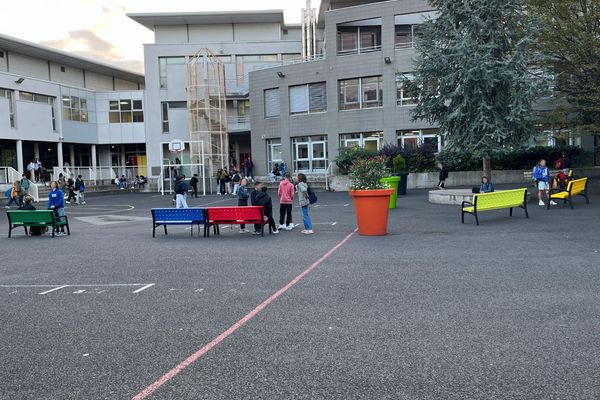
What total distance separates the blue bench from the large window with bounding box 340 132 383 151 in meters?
23.0

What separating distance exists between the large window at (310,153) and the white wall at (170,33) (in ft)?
60.2

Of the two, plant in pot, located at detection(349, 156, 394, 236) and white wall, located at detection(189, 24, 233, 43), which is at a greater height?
white wall, located at detection(189, 24, 233, 43)

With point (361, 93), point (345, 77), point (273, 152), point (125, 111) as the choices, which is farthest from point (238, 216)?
point (125, 111)

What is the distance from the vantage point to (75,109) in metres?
48.0

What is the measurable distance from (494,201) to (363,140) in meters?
22.2

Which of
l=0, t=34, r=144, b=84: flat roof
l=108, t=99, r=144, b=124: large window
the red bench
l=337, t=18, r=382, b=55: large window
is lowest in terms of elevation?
the red bench

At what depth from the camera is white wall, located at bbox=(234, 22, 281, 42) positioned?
1984 inches

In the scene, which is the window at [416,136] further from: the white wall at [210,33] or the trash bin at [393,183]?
the white wall at [210,33]

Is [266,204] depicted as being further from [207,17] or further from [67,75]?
[67,75]

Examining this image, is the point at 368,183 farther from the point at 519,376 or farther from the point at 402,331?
the point at 519,376

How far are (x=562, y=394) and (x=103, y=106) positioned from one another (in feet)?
172

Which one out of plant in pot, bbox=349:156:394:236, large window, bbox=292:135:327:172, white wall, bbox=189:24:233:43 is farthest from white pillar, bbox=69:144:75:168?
plant in pot, bbox=349:156:394:236

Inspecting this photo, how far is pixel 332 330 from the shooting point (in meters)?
5.70

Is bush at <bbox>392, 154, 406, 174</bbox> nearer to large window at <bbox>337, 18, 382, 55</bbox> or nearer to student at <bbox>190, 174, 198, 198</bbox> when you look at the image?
student at <bbox>190, 174, 198, 198</bbox>
